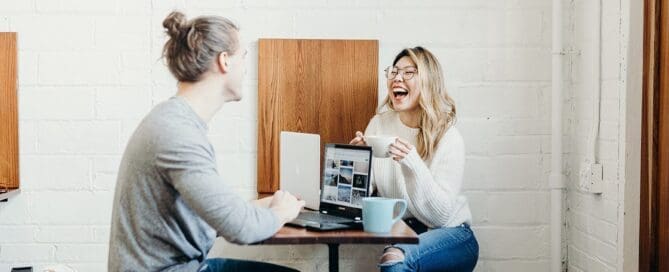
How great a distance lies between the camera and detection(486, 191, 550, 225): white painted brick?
308 centimetres

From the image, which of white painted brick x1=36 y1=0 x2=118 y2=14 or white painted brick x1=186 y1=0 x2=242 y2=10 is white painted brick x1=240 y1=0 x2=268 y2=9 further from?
white painted brick x1=36 y1=0 x2=118 y2=14

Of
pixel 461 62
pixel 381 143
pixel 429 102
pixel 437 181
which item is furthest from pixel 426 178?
pixel 461 62

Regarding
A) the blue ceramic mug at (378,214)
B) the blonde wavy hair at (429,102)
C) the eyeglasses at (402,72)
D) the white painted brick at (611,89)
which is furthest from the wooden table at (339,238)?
the white painted brick at (611,89)

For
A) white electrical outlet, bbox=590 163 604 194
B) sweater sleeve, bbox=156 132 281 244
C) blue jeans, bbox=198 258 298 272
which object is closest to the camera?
sweater sleeve, bbox=156 132 281 244

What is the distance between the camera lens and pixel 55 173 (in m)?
3.02

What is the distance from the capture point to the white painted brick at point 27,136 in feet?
9.86

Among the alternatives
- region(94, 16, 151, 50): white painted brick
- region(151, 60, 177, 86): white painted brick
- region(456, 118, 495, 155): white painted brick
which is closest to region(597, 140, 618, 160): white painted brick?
region(456, 118, 495, 155): white painted brick

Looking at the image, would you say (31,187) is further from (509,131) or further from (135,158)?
(509,131)

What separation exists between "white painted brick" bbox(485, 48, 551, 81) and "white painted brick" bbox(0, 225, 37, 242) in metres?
1.89

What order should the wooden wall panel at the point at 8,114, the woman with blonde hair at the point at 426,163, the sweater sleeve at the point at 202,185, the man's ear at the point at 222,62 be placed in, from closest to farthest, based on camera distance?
the sweater sleeve at the point at 202,185 → the man's ear at the point at 222,62 → the woman with blonde hair at the point at 426,163 → the wooden wall panel at the point at 8,114

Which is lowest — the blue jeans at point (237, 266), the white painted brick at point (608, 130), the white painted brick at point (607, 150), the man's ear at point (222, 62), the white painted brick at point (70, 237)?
the white painted brick at point (70, 237)

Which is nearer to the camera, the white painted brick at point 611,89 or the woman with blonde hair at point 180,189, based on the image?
the woman with blonde hair at point 180,189

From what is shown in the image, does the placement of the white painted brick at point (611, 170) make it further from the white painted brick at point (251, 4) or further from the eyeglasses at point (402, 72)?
the white painted brick at point (251, 4)

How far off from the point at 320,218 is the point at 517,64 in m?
1.16
